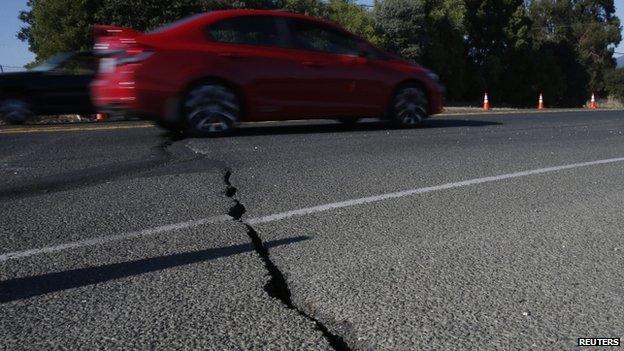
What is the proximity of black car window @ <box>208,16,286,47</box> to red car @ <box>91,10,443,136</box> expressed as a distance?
0.01 m

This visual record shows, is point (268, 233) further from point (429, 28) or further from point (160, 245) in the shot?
point (429, 28)

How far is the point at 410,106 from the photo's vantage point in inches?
375

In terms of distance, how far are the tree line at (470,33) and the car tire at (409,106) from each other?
18378mm

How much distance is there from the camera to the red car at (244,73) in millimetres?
7617

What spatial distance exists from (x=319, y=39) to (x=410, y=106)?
1757 millimetres

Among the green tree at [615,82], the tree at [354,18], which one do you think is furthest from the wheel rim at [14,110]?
the green tree at [615,82]

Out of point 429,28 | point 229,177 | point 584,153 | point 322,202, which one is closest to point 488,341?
point 322,202

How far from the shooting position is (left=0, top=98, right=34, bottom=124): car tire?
11.4m

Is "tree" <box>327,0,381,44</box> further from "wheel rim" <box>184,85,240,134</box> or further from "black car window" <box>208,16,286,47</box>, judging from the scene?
"wheel rim" <box>184,85,240,134</box>

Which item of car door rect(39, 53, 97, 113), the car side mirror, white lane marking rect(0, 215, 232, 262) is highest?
the car side mirror

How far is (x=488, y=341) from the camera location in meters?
→ 2.39

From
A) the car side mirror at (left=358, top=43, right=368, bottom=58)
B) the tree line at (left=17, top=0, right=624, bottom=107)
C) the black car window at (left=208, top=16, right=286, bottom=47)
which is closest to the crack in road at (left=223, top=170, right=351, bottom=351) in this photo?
the black car window at (left=208, top=16, right=286, bottom=47)

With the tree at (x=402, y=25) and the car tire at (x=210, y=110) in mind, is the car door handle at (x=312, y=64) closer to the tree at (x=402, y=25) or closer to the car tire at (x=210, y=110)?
the car tire at (x=210, y=110)

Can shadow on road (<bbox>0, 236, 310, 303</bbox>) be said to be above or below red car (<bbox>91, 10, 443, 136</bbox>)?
below
